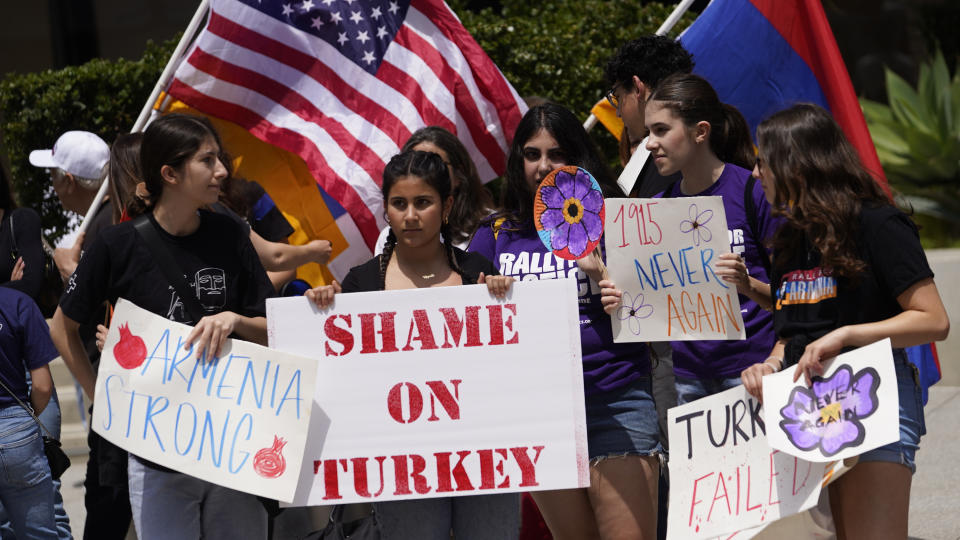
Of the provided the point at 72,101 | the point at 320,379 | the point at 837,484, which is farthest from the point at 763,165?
the point at 72,101

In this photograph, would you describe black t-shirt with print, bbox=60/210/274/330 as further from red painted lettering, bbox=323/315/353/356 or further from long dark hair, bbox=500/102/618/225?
long dark hair, bbox=500/102/618/225

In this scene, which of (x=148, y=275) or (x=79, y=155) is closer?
(x=148, y=275)

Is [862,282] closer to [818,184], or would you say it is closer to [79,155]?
[818,184]

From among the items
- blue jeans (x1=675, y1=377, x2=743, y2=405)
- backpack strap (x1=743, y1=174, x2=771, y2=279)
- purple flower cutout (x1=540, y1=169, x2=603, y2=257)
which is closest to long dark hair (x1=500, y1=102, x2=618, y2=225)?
purple flower cutout (x1=540, y1=169, x2=603, y2=257)

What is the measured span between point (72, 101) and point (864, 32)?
10.0 meters

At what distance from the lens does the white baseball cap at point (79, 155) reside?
5645 millimetres

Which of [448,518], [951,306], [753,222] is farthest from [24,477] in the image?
[951,306]

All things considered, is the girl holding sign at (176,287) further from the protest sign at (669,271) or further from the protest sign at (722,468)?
the protest sign at (722,468)

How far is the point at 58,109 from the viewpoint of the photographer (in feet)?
27.1

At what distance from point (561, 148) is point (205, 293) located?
4.18ft

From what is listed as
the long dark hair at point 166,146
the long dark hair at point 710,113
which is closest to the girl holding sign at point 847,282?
the long dark hair at point 710,113

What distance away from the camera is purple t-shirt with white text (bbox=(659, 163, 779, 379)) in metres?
3.91

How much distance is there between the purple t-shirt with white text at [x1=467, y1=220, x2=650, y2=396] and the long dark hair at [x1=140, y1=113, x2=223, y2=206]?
1.02 metres

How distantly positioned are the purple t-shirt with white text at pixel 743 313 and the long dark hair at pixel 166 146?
1667mm
